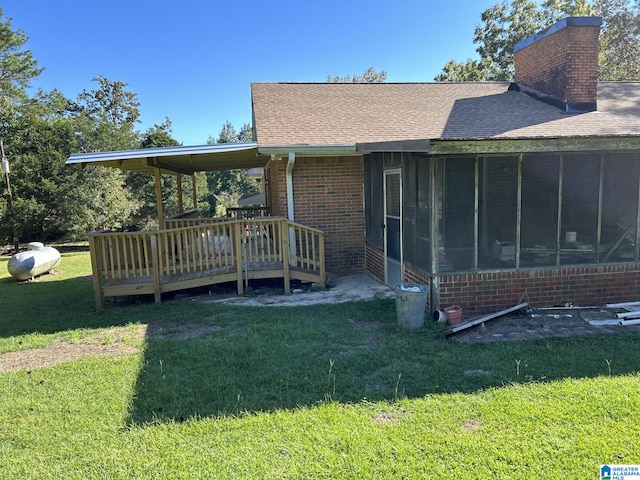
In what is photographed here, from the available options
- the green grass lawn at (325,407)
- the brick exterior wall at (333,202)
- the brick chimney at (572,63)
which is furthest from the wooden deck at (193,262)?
the brick chimney at (572,63)

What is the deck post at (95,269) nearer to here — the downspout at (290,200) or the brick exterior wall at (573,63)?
the downspout at (290,200)

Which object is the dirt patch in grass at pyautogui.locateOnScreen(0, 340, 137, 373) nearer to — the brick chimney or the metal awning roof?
the metal awning roof

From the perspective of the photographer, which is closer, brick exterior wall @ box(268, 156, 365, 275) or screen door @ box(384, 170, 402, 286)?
screen door @ box(384, 170, 402, 286)

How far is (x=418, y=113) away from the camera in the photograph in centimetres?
977

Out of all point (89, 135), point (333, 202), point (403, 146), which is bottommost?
point (333, 202)

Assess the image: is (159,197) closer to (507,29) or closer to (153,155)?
(153,155)

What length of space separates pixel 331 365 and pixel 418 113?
23.7 ft

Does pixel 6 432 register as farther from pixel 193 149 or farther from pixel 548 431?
pixel 193 149

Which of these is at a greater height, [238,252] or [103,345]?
[238,252]

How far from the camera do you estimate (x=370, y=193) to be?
8.77 m

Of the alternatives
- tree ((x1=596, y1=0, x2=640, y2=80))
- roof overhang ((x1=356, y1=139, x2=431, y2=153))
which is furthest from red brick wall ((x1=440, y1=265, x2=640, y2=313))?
tree ((x1=596, y1=0, x2=640, y2=80))

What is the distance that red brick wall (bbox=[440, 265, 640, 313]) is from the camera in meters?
5.91

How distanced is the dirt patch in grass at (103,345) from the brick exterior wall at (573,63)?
815cm

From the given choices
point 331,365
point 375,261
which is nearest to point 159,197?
point 375,261
